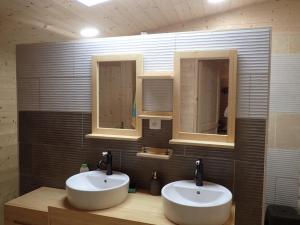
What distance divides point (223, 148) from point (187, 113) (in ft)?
1.13

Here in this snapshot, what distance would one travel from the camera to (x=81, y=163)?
85.9 inches

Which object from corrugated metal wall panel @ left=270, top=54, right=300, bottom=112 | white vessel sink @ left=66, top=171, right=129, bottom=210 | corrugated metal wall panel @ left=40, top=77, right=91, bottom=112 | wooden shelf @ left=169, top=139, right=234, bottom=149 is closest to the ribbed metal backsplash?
corrugated metal wall panel @ left=40, top=77, right=91, bottom=112

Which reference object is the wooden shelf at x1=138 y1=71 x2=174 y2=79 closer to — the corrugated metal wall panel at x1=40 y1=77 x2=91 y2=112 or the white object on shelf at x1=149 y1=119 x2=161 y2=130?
the white object on shelf at x1=149 y1=119 x2=161 y2=130

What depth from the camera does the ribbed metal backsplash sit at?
1708mm

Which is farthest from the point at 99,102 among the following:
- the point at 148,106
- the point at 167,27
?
the point at 167,27

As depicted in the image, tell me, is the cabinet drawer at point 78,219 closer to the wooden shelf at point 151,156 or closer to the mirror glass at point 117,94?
the wooden shelf at point 151,156

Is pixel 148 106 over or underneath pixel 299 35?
underneath

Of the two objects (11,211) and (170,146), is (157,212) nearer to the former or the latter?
(170,146)

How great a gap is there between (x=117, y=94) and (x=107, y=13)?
96 cm

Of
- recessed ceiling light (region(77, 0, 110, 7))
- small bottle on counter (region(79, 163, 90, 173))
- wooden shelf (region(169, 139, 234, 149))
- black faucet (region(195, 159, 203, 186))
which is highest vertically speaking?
recessed ceiling light (region(77, 0, 110, 7))

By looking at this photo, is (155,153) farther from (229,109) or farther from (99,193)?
(229,109)

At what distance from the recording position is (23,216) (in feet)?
6.25

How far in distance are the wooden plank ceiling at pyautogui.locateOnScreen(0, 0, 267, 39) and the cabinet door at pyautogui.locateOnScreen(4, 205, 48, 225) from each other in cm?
161

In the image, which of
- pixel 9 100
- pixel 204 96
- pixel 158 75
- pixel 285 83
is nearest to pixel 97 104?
pixel 158 75
